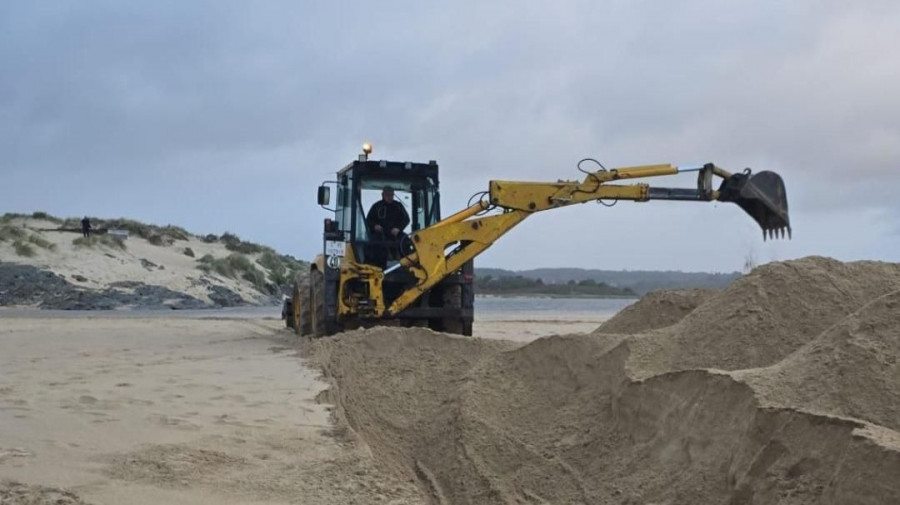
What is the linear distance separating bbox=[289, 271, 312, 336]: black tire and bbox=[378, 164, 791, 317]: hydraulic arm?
2.44 meters

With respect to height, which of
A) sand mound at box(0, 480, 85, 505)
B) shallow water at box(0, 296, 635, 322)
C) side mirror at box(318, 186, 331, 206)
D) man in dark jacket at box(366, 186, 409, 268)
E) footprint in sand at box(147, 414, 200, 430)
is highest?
side mirror at box(318, 186, 331, 206)

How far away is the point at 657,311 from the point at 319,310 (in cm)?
494

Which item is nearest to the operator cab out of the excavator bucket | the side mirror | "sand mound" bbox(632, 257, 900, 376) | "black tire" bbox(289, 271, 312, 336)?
the side mirror

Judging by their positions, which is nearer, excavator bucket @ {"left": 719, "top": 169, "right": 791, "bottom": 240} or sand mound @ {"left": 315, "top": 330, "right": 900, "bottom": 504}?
sand mound @ {"left": 315, "top": 330, "right": 900, "bottom": 504}

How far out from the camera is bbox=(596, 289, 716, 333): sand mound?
10.3 m

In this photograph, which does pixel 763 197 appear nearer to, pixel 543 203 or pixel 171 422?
pixel 543 203

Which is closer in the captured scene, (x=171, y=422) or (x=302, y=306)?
(x=171, y=422)

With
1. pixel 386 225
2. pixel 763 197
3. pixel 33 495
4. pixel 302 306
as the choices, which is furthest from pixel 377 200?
pixel 33 495

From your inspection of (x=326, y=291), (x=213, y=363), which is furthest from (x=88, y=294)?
(x=213, y=363)

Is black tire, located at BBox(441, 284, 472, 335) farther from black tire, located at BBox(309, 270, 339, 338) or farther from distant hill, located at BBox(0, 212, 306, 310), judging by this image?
distant hill, located at BBox(0, 212, 306, 310)

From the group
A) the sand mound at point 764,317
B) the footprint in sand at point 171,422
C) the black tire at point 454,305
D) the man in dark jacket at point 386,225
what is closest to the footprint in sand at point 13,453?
the footprint in sand at point 171,422

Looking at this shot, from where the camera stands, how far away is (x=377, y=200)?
13.0 meters

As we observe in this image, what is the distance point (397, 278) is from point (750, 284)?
Answer: 19.5ft

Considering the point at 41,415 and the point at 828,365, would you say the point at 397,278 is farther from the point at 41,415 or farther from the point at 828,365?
the point at 828,365
